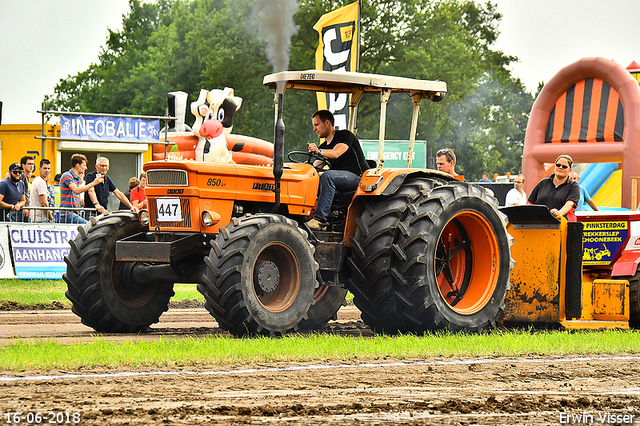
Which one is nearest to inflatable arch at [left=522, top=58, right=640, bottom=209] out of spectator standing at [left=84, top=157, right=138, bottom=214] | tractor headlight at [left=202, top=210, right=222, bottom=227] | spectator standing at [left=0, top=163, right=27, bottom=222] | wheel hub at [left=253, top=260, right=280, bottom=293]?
spectator standing at [left=84, top=157, right=138, bottom=214]

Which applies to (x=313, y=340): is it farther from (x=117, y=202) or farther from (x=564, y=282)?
(x=117, y=202)

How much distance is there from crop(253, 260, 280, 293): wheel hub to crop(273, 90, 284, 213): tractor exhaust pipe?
0.76 meters

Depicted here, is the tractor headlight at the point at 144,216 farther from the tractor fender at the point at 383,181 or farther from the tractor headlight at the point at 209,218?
the tractor fender at the point at 383,181

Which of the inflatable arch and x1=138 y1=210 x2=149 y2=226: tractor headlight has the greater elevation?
the inflatable arch

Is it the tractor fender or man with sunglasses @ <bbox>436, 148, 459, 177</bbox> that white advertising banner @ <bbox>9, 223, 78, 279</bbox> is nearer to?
man with sunglasses @ <bbox>436, 148, 459, 177</bbox>

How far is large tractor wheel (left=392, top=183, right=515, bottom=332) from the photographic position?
8977 millimetres

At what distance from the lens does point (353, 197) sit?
9.38 metres

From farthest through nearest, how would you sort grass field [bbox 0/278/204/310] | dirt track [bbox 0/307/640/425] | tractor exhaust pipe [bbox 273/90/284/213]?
grass field [bbox 0/278/204/310]
tractor exhaust pipe [bbox 273/90/284/213]
dirt track [bbox 0/307/640/425]

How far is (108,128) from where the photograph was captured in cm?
2200

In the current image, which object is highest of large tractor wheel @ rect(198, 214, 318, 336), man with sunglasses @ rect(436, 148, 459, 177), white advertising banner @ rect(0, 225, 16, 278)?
man with sunglasses @ rect(436, 148, 459, 177)

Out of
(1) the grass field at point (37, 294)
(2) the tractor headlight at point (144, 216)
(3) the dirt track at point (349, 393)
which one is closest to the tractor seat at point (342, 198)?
(2) the tractor headlight at point (144, 216)

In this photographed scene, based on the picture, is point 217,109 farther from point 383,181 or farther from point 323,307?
point 383,181

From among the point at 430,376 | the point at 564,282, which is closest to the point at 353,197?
the point at 564,282

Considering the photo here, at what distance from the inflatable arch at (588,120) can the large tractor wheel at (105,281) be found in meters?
12.1
